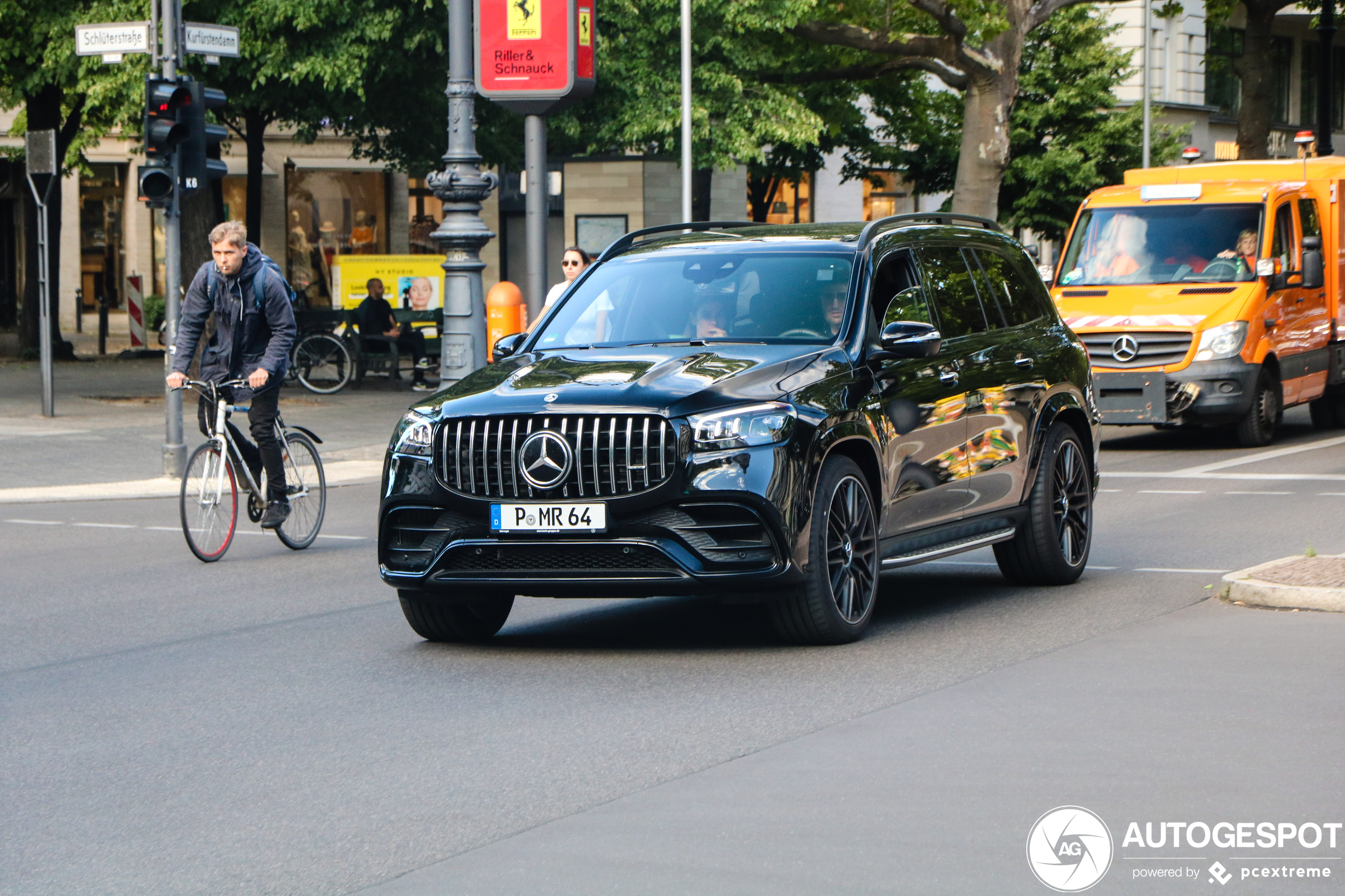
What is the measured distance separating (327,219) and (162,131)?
31117 mm

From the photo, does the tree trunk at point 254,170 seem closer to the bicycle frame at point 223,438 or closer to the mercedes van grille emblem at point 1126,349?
the mercedes van grille emblem at point 1126,349

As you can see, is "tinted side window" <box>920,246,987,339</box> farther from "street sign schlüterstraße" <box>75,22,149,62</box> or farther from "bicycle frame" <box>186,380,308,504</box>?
"street sign schlüterstraße" <box>75,22,149,62</box>

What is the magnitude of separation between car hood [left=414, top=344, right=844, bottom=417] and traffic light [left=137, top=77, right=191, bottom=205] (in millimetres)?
8553

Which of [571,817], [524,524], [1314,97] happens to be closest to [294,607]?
[524,524]

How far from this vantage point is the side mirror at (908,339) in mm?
8531

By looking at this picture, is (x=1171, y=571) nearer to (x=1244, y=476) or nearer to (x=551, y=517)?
(x=551, y=517)

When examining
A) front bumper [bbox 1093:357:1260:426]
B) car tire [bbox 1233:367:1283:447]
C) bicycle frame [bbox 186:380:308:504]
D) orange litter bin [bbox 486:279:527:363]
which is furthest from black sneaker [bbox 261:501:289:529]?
car tire [bbox 1233:367:1283:447]

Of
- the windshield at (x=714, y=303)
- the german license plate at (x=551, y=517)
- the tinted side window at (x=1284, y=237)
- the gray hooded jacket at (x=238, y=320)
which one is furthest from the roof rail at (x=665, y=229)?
the tinted side window at (x=1284, y=237)

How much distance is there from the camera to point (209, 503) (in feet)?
38.1

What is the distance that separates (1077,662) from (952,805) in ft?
7.91

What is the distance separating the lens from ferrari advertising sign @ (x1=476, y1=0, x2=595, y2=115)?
60.3 ft

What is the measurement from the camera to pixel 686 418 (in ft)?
25.1

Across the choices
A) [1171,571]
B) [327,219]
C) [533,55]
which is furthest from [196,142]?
[327,219]

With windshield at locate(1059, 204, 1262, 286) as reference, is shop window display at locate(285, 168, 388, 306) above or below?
above
